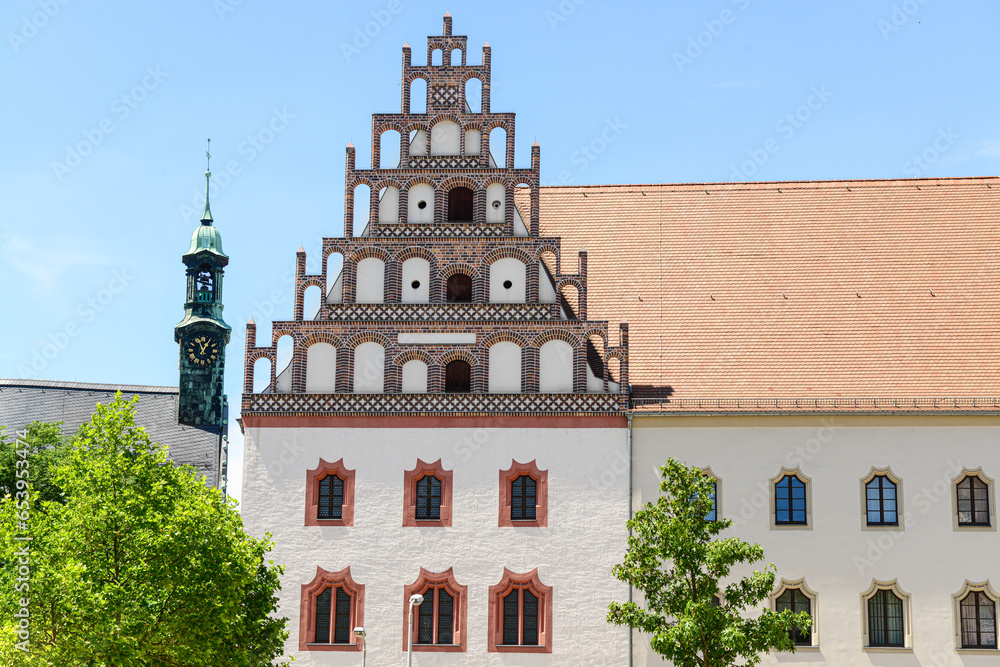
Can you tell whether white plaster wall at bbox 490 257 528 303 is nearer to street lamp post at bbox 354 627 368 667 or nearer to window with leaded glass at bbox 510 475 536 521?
window with leaded glass at bbox 510 475 536 521

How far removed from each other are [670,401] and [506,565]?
5.24m

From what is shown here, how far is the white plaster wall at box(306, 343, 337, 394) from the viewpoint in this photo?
29.4 m

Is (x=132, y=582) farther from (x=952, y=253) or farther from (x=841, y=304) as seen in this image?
(x=952, y=253)

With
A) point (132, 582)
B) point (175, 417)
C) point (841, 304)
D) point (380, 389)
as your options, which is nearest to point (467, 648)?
point (380, 389)

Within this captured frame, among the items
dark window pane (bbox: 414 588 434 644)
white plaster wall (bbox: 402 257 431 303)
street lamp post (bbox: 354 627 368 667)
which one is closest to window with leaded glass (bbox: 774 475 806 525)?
dark window pane (bbox: 414 588 434 644)

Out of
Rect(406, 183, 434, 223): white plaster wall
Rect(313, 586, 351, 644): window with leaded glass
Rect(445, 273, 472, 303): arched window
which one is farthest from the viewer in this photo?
Rect(406, 183, 434, 223): white plaster wall

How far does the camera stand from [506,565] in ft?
92.9

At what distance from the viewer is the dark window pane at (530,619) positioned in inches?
1108

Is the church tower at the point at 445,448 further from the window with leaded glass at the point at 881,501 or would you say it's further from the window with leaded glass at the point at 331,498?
the window with leaded glass at the point at 881,501

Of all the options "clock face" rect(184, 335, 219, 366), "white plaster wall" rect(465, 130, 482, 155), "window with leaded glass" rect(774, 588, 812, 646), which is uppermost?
"clock face" rect(184, 335, 219, 366)

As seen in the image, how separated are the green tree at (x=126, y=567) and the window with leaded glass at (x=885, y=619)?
1327 centimetres

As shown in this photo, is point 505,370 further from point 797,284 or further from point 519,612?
point 797,284

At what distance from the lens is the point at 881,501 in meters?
28.6

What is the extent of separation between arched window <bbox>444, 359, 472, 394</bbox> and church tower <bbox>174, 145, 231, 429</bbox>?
33878 mm
